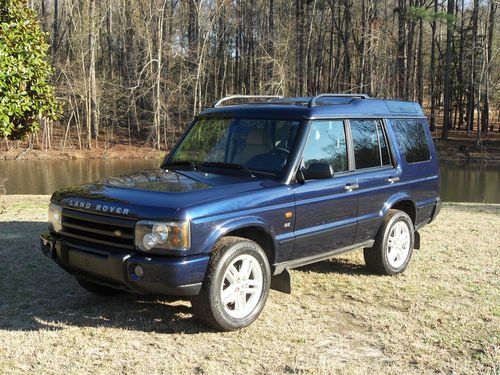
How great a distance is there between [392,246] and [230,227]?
2773mm

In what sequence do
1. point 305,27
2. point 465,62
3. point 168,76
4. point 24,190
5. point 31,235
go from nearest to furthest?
point 31,235 → point 24,190 → point 168,76 → point 305,27 → point 465,62

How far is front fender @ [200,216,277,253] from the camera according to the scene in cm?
442

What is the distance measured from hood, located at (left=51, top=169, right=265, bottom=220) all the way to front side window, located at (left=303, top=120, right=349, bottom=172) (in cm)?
72

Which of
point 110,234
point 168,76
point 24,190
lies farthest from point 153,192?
point 168,76

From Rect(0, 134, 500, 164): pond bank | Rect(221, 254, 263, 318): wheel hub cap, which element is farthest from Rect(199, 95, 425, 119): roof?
Rect(0, 134, 500, 164): pond bank

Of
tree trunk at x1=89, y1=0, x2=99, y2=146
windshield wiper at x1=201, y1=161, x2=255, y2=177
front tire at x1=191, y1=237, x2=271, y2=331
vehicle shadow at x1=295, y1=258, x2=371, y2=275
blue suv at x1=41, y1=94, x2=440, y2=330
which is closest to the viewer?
blue suv at x1=41, y1=94, x2=440, y2=330

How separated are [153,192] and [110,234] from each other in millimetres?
491

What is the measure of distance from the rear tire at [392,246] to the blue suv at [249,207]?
15 mm

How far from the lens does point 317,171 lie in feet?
16.6

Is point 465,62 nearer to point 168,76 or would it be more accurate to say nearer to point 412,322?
point 168,76

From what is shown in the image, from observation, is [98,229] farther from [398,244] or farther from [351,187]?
[398,244]

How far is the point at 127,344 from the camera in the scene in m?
4.38

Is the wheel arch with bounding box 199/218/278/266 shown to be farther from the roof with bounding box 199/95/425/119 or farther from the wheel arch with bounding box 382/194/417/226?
the wheel arch with bounding box 382/194/417/226

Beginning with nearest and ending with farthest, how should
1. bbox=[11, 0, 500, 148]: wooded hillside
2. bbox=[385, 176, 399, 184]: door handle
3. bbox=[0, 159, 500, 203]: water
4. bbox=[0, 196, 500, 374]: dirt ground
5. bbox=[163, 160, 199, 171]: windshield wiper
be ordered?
bbox=[0, 196, 500, 374]: dirt ground, bbox=[163, 160, 199, 171]: windshield wiper, bbox=[385, 176, 399, 184]: door handle, bbox=[0, 159, 500, 203]: water, bbox=[11, 0, 500, 148]: wooded hillside
